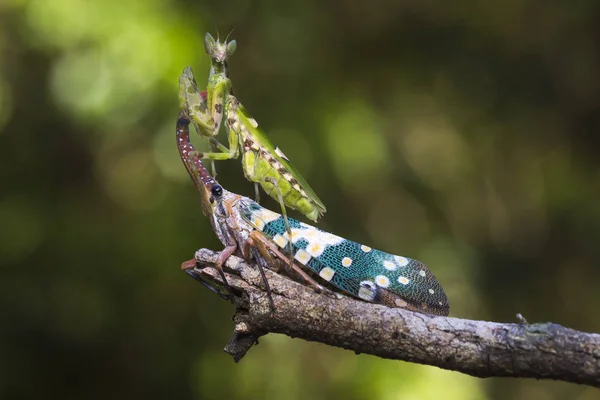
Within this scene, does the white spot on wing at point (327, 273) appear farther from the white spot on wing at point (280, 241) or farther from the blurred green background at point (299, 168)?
the blurred green background at point (299, 168)

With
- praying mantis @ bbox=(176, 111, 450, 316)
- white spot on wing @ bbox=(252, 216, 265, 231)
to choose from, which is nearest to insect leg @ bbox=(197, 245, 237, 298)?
praying mantis @ bbox=(176, 111, 450, 316)

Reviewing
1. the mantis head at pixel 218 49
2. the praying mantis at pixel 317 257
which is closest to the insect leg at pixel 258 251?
the praying mantis at pixel 317 257

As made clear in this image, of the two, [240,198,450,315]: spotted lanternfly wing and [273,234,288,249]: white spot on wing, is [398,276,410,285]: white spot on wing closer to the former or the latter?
[240,198,450,315]: spotted lanternfly wing

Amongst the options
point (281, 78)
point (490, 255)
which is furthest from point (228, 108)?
point (490, 255)

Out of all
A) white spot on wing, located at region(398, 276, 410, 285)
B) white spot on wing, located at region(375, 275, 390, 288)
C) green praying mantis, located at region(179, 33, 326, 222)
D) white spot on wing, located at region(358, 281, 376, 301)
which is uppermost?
green praying mantis, located at region(179, 33, 326, 222)

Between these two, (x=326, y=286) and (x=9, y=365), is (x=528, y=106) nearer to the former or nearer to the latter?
(x=326, y=286)

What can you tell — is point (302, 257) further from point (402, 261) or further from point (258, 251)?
point (402, 261)
